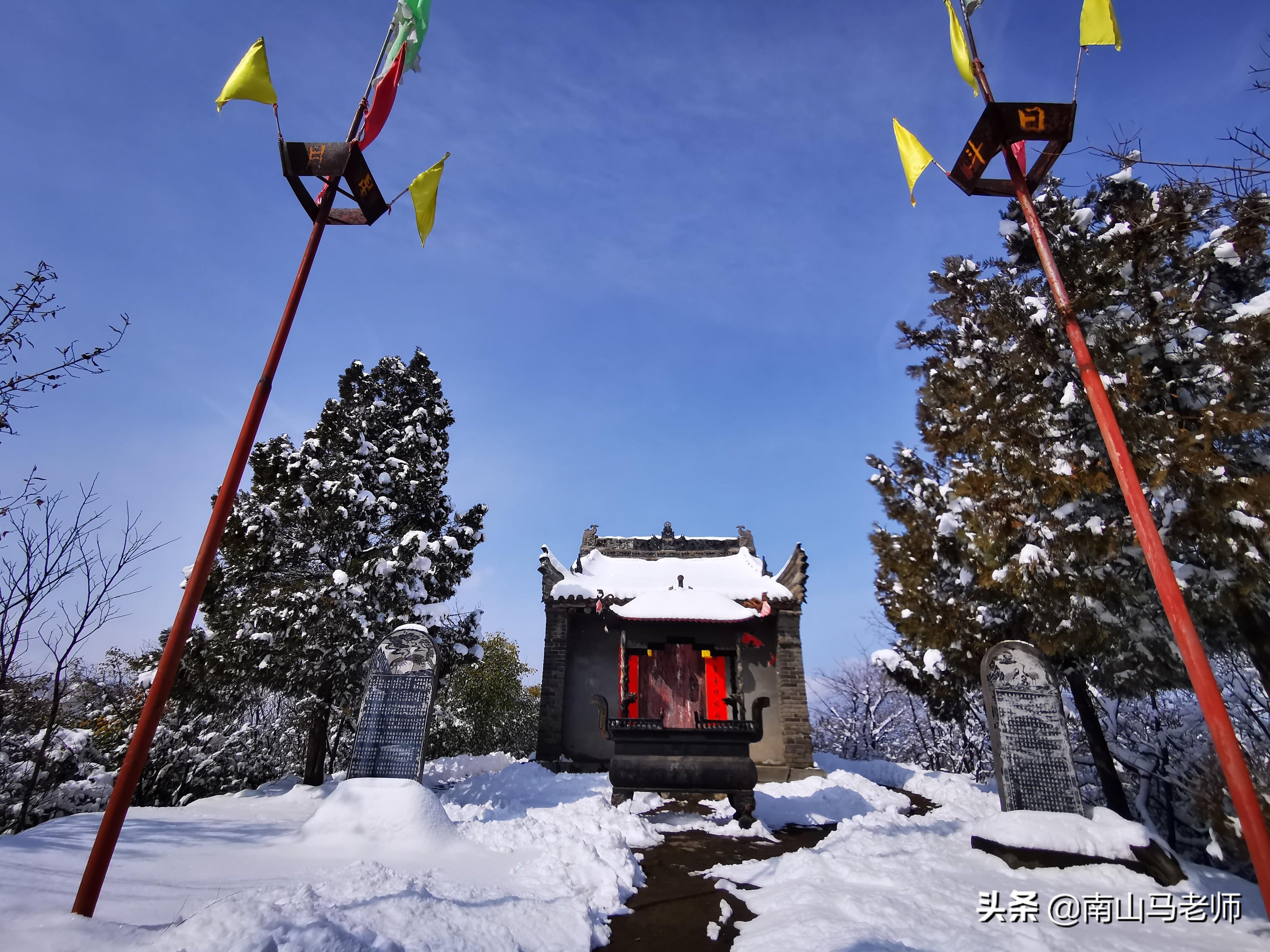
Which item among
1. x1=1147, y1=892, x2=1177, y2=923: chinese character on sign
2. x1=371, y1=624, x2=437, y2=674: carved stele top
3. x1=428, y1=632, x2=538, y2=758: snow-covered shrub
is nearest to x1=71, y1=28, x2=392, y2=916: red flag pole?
x1=371, y1=624, x2=437, y2=674: carved stele top

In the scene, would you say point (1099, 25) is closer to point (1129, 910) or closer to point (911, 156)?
point (911, 156)

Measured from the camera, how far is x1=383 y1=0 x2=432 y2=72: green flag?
682 cm

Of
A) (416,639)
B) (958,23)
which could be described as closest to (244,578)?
(416,639)

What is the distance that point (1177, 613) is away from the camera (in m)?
4.28

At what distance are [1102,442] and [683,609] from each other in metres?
7.86

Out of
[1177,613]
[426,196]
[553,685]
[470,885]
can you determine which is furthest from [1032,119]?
A: [553,685]

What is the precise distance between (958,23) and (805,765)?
15595 millimetres

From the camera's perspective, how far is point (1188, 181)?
15.2 feet

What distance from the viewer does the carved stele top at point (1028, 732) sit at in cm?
765

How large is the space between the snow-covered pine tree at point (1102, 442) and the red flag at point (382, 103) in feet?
25.3

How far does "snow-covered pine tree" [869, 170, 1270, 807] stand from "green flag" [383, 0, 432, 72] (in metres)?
7.85

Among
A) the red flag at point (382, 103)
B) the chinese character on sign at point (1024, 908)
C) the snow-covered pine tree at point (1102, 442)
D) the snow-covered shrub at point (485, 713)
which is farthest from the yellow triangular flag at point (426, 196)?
the snow-covered shrub at point (485, 713)

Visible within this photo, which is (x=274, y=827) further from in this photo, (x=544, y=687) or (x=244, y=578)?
(x=544, y=687)

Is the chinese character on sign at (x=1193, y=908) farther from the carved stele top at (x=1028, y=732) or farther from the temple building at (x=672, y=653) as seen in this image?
the temple building at (x=672, y=653)
